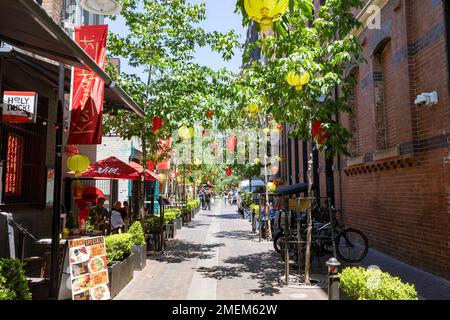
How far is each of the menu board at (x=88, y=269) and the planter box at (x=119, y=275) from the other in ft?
2.55

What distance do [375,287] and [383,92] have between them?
8.31 meters

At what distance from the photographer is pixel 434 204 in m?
7.73

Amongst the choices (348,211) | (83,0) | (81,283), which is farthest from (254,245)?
(83,0)

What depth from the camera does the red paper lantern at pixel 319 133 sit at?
770 cm

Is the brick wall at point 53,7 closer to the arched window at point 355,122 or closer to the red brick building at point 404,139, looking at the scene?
the red brick building at point 404,139

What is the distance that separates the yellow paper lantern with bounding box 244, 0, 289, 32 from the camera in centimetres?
384

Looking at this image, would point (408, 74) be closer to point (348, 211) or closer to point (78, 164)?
point (348, 211)

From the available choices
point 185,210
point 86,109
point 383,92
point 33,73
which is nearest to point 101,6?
point 86,109

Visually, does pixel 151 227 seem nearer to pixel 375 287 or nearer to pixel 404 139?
pixel 404 139

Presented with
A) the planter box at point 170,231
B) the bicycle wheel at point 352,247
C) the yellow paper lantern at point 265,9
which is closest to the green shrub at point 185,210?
the planter box at point 170,231

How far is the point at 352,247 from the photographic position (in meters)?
9.81

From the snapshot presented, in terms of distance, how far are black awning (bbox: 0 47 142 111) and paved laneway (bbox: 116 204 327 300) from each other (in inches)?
148

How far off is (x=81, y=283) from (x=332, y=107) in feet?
19.2

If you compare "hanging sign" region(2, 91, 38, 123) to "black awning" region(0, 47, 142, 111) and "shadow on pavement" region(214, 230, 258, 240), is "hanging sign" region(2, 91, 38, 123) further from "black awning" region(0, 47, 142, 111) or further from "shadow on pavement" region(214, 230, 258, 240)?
"shadow on pavement" region(214, 230, 258, 240)
